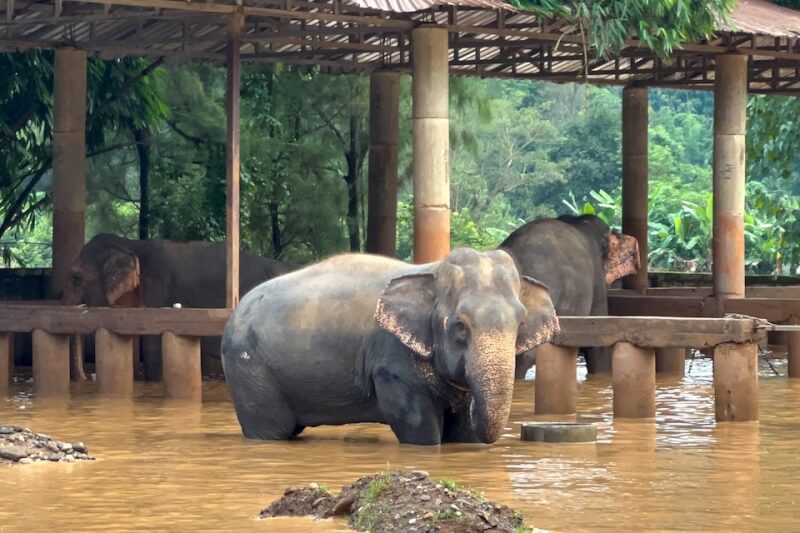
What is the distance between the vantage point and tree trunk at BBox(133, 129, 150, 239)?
26391 millimetres

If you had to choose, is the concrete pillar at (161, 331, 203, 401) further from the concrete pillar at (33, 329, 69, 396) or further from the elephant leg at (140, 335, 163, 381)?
the elephant leg at (140, 335, 163, 381)

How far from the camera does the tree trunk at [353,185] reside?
2991 centimetres

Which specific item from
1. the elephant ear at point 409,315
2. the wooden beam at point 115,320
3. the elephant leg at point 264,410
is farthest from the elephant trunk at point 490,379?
the wooden beam at point 115,320

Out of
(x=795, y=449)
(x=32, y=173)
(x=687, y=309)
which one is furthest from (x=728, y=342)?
(x=32, y=173)

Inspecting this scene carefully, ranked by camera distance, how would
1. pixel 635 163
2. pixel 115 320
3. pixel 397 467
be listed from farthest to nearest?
pixel 635 163 → pixel 115 320 → pixel 397 467

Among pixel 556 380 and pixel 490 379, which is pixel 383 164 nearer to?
pixel 556 380

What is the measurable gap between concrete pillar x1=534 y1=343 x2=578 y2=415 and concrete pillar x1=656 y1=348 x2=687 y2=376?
5.03 metres

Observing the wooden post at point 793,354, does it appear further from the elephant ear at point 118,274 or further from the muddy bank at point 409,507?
the muddy bank at point 409,507

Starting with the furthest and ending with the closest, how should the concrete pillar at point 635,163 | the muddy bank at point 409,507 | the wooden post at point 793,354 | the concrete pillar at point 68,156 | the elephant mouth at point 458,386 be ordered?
the concrete pillar at point 635,163 → the concrete pillar at point 68,156 → the wooden post at point 793,354 → the elephant mouth at point 458,386 → the muddy bank at point 409,507

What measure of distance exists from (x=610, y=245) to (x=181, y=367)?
6729mm

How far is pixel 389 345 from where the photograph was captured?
43.1 feet

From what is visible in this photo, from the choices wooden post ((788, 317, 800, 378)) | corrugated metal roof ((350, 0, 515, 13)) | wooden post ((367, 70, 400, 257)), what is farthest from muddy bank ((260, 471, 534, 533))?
wooden post ((367, 70, 400, 257))

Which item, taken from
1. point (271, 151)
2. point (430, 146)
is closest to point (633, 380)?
point (430, 146)

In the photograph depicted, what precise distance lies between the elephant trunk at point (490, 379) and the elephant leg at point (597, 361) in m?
9.48
